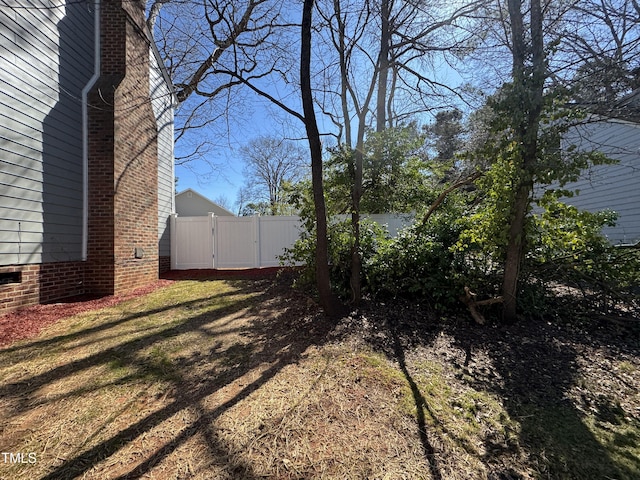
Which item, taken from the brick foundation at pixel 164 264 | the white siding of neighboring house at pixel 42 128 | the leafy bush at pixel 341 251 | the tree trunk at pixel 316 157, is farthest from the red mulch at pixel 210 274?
the tree trunk at pixel 316 157

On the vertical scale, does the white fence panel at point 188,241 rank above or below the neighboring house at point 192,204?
below

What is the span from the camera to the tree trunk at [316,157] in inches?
157

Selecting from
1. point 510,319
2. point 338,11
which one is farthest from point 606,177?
point 338,11

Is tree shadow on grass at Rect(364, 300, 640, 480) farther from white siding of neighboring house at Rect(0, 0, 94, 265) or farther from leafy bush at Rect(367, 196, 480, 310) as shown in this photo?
white siding of neighboring house at Rect(0, 0, 94, 265)

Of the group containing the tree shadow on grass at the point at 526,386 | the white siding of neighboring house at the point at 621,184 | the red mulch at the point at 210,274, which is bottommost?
the tree shadow on grass at the point at 526,386

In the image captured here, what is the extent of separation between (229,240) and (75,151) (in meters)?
4.43

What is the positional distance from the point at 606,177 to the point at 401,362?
28.7 ft

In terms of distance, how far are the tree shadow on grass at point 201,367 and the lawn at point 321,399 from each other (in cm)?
1

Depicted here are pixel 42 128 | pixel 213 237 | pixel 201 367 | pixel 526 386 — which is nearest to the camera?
pixel 526 386

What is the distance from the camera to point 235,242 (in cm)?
929

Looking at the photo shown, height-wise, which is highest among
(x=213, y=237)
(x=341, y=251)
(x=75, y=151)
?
(x=75, y=151)

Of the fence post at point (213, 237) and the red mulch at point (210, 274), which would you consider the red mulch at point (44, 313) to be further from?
the fence post at point (213, 237)

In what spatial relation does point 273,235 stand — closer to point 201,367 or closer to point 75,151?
point 75,151

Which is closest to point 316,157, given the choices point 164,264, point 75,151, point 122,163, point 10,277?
point 122,163
